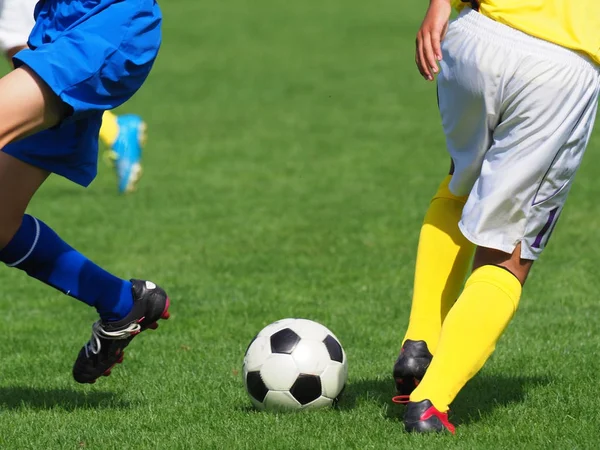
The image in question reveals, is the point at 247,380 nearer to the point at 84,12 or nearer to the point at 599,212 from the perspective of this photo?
the point at 84,12

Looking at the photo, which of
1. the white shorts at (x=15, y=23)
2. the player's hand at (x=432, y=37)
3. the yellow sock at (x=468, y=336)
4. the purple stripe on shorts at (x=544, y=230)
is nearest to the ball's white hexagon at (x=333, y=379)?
the yellow sock at (x=468, y=336)

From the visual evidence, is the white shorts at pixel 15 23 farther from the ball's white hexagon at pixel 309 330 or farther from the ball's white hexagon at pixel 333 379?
the ball's white hexagon at pixel 333 379

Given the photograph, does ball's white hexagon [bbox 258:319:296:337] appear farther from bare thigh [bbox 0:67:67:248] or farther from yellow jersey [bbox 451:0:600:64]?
yellow jersey [bbox 451:0:600:64]

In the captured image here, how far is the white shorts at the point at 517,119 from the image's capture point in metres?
3.58

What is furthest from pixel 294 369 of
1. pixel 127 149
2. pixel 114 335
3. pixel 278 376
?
pixel 127 149

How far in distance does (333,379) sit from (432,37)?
1338mm

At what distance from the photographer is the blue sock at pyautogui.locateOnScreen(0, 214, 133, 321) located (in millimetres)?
4328

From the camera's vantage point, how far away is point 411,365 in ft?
13.0

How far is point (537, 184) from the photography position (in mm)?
3633

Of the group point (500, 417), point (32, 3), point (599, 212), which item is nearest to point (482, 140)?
point (500, 417)

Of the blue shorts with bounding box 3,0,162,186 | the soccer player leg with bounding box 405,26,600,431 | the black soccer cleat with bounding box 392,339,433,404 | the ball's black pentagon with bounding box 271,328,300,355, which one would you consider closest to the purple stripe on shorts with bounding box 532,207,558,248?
the soccer player leg with bounding box 405,26,600,431

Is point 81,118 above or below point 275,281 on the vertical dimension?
above

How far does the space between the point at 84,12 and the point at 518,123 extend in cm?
154

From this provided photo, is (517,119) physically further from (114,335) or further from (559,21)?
(114,335)
